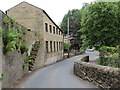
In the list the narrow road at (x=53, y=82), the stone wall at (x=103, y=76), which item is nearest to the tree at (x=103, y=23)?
the narrow road at (x=53, y=82)

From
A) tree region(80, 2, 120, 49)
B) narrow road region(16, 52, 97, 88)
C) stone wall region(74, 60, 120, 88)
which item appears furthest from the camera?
tree region(80, 2, 120, 49)

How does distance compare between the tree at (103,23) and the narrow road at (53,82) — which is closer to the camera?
the narrow road at (53,82)

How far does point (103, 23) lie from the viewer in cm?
1778

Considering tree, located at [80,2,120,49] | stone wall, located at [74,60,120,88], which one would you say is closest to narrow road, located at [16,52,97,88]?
stone wall, located at [74,60,120,88]

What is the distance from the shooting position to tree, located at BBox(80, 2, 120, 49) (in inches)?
679

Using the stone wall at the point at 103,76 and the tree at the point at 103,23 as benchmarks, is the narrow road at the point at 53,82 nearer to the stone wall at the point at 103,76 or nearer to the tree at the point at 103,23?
the stone wall at the point at 103,76

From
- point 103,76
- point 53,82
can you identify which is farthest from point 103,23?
point 103,76

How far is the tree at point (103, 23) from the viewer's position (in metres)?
17.2

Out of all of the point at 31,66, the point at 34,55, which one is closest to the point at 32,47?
the point at 34,55

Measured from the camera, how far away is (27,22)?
19.9 metres

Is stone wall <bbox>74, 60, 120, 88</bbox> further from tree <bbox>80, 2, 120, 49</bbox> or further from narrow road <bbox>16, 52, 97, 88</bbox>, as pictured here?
tree <bbox>80, 2, 120, 49</bbox>

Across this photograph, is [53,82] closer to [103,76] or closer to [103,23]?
[103,76]

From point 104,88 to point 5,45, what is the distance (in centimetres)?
497

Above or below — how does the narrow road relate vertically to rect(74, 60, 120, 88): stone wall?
below
